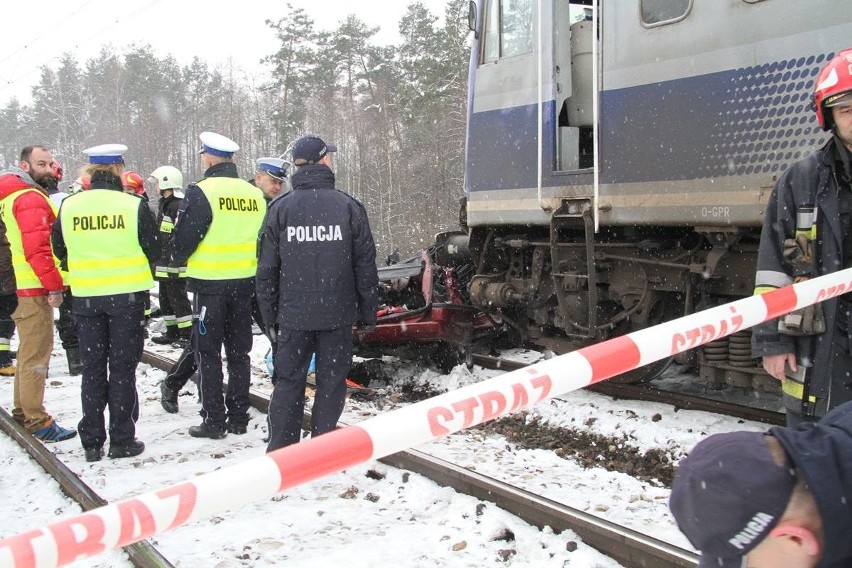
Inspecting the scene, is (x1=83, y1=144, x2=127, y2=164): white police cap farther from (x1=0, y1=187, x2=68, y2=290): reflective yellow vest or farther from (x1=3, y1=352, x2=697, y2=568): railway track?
(x1=3, y1=352, x2=697, y2=568): railway track

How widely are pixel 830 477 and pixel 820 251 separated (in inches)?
67.0

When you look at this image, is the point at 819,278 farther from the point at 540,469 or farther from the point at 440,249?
the point at 440,249

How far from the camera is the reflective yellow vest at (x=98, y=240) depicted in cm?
472

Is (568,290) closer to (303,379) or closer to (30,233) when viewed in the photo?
→ (303,379)

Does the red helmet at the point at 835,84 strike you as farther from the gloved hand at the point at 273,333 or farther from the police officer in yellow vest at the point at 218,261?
the police officer in yellow vest at the point at 218,261

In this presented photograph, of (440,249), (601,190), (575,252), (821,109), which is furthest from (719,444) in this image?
(440,249)

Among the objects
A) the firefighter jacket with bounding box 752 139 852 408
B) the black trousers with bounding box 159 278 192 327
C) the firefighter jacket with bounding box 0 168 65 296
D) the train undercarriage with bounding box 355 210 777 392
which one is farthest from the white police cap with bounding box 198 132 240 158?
the firefighter jacket with bounding box 752 139 852 408

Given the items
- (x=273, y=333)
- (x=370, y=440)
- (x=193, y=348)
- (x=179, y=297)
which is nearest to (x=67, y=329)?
(x=179, y=297)

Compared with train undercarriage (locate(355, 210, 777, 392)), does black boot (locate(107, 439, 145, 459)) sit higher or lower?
lower

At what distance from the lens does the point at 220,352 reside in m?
5.23

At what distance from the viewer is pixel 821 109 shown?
8.68 feet

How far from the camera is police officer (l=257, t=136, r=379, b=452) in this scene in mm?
4348

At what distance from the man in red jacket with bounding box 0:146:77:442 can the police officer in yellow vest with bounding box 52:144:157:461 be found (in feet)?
1.71

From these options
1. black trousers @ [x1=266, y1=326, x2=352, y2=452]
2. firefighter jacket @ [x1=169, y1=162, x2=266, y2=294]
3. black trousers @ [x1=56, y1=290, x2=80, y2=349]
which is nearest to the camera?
black trousers @ [x1=266, y1=326, x2=352, y2=452]
